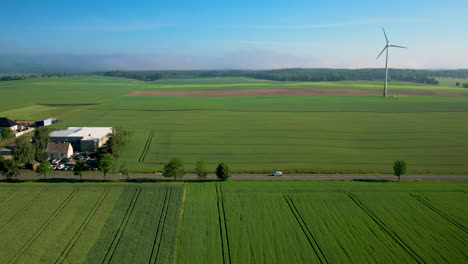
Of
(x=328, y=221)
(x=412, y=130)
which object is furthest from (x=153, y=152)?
(x=412, y=130)

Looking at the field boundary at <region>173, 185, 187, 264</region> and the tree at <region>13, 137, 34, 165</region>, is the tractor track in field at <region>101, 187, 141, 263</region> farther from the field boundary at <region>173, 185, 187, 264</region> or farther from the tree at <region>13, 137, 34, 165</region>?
the tree at <region>13, 137, 34, 165</region>

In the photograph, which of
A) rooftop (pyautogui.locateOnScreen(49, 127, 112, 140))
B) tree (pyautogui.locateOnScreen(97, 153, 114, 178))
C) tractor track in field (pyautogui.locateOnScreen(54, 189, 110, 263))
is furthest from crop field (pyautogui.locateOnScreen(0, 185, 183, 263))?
rooftop (pyautogui.locateOnScreen(49, 127, 112, 140))

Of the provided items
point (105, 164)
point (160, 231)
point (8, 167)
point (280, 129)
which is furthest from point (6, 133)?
point (280, 129)

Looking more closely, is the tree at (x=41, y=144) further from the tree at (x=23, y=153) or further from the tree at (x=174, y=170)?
the tree at (x=174, y=170)

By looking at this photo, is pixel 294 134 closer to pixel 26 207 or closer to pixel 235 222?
pixel 235 222

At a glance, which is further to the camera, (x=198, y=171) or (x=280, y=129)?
(x=280, y=129)

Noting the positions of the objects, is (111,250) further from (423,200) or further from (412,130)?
(412,130)
